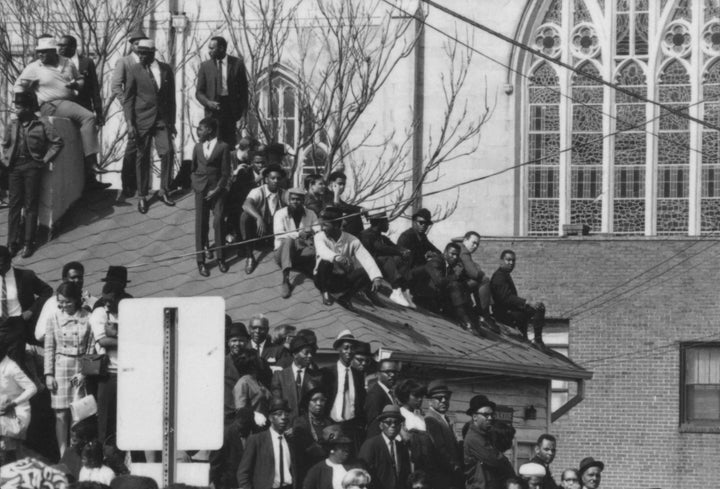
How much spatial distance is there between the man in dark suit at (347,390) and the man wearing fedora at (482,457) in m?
1.16

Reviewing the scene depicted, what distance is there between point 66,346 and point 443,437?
359 cm

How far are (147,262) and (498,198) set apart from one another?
20.5 m

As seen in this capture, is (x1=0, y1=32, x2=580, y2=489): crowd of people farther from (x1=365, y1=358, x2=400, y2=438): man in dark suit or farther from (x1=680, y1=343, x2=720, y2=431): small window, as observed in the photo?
(x1=680, y1=343, x2=720, y2=431): small window

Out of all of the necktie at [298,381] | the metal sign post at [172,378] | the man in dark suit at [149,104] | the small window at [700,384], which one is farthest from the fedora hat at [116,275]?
the small window at [700,384]

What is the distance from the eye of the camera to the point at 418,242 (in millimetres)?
27906

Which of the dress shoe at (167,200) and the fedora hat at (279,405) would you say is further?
the dress shoe at (167,200)

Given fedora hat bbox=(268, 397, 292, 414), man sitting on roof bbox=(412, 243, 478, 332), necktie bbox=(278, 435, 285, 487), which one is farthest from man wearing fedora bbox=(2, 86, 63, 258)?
necktie bbox=(278, 435, 285, 487)

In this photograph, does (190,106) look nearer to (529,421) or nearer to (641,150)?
(641,150)

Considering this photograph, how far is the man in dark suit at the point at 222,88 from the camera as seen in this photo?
2730cm

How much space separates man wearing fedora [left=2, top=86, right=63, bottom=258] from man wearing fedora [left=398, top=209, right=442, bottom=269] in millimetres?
4117

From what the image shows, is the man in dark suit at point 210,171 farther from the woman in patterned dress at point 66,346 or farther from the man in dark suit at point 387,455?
the man in dark suit at point 387,455

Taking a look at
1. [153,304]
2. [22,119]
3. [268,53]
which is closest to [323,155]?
[268,53]

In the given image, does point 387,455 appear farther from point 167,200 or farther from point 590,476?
point 167,200

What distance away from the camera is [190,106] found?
4634 cm
